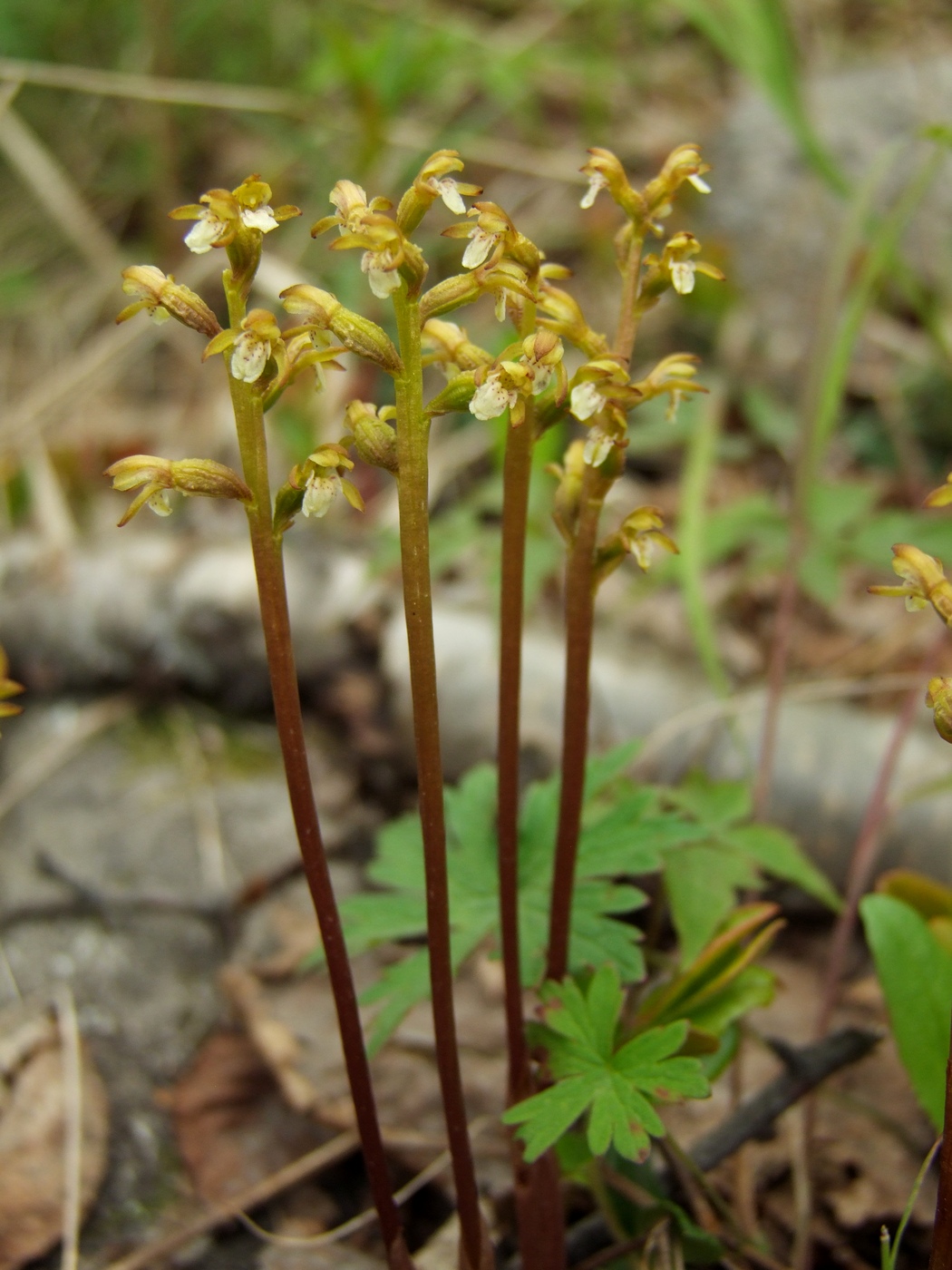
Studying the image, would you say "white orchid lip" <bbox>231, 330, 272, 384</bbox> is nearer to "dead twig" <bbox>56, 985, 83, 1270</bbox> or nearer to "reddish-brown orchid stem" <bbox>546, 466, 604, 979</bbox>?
"reddish-brown orchid stem" <bbox>546, 466, 604, 979</bbox>

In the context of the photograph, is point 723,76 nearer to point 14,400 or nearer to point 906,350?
point 906,350

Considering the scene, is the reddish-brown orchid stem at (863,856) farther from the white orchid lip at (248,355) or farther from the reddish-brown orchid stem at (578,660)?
the white orchid lip at (248,355)

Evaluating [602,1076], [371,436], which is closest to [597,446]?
[371,436]

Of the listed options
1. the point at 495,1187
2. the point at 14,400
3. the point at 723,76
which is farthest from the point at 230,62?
the point at 495,1187

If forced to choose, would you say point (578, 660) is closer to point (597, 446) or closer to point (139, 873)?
point (597, 446)

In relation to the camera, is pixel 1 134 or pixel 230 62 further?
pixel 230 62

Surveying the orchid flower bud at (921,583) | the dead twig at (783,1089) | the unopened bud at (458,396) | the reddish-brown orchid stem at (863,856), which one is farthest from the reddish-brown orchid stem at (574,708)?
the reddish-brown orchid stem at (863,856)

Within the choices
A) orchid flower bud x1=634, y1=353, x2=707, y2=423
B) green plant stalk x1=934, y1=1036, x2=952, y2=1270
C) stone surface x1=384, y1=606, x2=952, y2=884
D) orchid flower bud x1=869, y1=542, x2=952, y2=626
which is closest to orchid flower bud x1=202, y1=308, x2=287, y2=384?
orchid flower bud x1=634, y1=353, x2=707, y2=423
